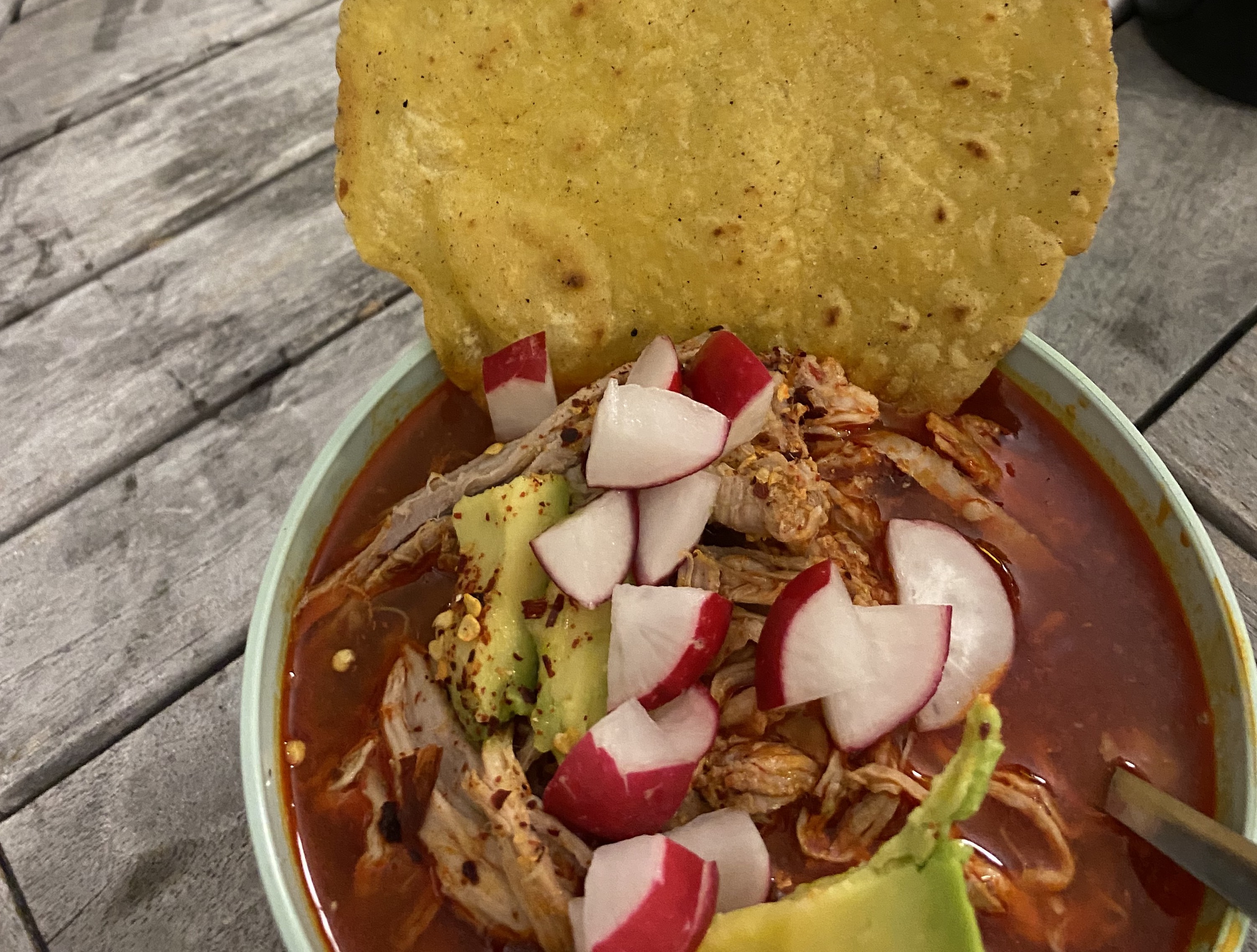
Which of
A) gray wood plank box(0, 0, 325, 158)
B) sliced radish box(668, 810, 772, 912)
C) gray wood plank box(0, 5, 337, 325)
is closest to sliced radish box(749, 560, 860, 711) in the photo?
sliced radish box(668, 810, 772, 912)

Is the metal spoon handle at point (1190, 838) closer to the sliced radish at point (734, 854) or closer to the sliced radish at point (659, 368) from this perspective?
the sliced radish at point (734, 854)

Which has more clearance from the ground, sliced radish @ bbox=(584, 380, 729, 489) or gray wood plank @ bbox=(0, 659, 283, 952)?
sliced radish @ bbox=(584, 380, 729, 489)

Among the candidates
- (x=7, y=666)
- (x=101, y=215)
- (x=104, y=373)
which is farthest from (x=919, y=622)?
(x=101, y=215)

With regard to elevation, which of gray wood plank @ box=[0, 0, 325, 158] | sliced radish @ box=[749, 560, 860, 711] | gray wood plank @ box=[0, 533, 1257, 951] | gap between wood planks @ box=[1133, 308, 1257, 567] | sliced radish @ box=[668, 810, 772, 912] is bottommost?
gray wood plank @ box=[0, 533, 1257, 951]

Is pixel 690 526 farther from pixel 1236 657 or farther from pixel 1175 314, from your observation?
pixel 1175 314

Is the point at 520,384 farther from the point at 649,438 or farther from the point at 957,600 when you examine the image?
the point at 957,600

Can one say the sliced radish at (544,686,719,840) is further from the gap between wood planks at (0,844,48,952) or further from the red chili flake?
the gap between wood planks at (0,844,48,952)
